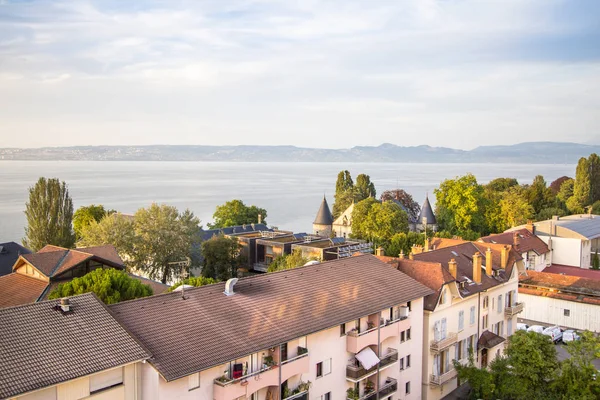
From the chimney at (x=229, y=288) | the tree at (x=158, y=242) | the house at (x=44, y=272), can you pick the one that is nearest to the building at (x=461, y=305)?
the chimney at (x=229, y=288)

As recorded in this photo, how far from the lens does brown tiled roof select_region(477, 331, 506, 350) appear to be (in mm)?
31359

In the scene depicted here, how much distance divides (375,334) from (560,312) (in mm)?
23326

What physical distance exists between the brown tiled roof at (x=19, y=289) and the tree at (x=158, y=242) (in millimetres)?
13996

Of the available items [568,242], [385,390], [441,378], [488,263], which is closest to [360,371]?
[385,390]

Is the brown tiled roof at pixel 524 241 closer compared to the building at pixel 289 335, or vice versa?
the building at pixel 289 335

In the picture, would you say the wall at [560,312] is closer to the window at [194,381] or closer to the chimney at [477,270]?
the chimney at [477,270]

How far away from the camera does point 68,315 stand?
15.5 meters

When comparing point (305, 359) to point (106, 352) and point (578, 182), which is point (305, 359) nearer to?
point (106, 352)

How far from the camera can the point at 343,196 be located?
97.9 m

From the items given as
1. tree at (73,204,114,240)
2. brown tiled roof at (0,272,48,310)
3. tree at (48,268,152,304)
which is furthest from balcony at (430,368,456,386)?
tree at (73,204,114,240)

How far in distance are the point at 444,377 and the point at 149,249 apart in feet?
99.5

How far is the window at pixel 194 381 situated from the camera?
16234 mm

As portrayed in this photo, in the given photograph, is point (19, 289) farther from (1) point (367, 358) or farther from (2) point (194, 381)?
(1) point (367, 358)

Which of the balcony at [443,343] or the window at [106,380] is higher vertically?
the window at [106,380]
